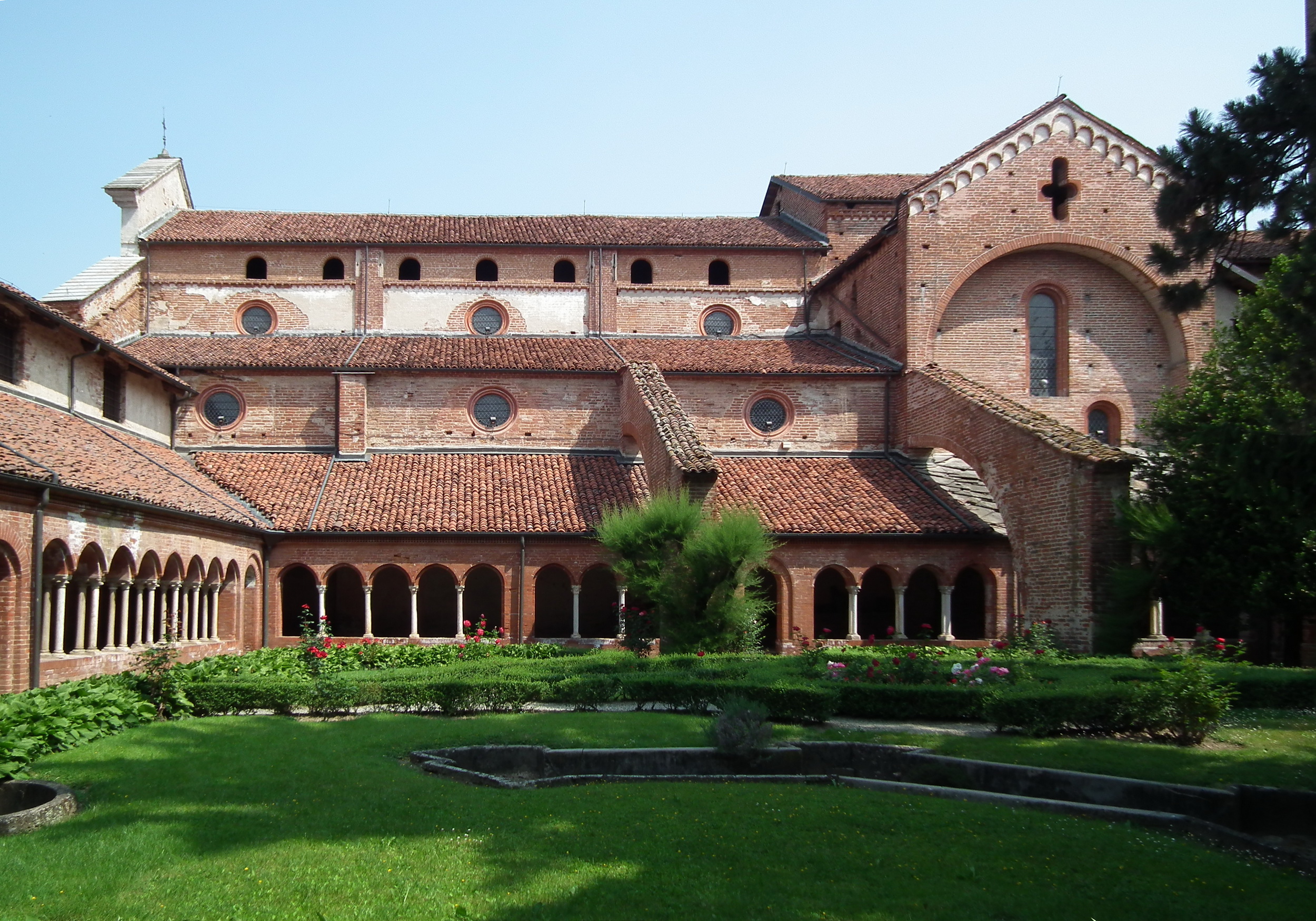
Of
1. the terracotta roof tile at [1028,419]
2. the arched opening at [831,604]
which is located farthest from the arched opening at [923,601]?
the terracotta roof tile at [1028,419]

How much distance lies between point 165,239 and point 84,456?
49.2 feet

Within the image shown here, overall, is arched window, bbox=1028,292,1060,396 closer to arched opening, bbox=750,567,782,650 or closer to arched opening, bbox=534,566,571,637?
arched opening, bbox=750,567,782,650

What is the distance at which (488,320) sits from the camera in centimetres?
3055

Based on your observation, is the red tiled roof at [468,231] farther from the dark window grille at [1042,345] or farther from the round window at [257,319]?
the dark window grille at [1042,345]

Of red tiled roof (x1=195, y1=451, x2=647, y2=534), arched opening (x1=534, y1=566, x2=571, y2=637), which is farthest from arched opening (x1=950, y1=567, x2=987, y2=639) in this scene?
arched opening (x1=534, y1=566, x2=571, y2=637)

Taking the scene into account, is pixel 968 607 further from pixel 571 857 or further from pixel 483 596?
pixel 571 857

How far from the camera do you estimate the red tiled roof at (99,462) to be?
576 inches

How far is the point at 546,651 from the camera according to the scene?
20547 millimetres

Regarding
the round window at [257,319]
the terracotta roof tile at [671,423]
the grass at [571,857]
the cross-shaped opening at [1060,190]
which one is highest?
the cross-shaped opening at [1060,190]

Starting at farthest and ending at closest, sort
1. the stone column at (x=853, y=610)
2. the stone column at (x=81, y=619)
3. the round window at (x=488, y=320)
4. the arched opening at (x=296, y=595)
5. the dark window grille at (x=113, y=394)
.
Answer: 1. the round window at (x=488, y=320)
2. the arched opening at (x=296, y=595)
3. the stone column at (x=853, y=610)
4. the dark window grille at (x=113, y=394)
5. the stone column at (x=81, y=619)

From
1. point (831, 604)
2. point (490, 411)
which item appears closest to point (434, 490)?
point (490, 411)

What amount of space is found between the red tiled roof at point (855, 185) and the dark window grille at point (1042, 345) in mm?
6732

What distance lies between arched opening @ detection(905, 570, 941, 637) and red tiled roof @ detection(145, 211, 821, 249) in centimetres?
1044

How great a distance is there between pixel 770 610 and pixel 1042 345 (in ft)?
32.9
